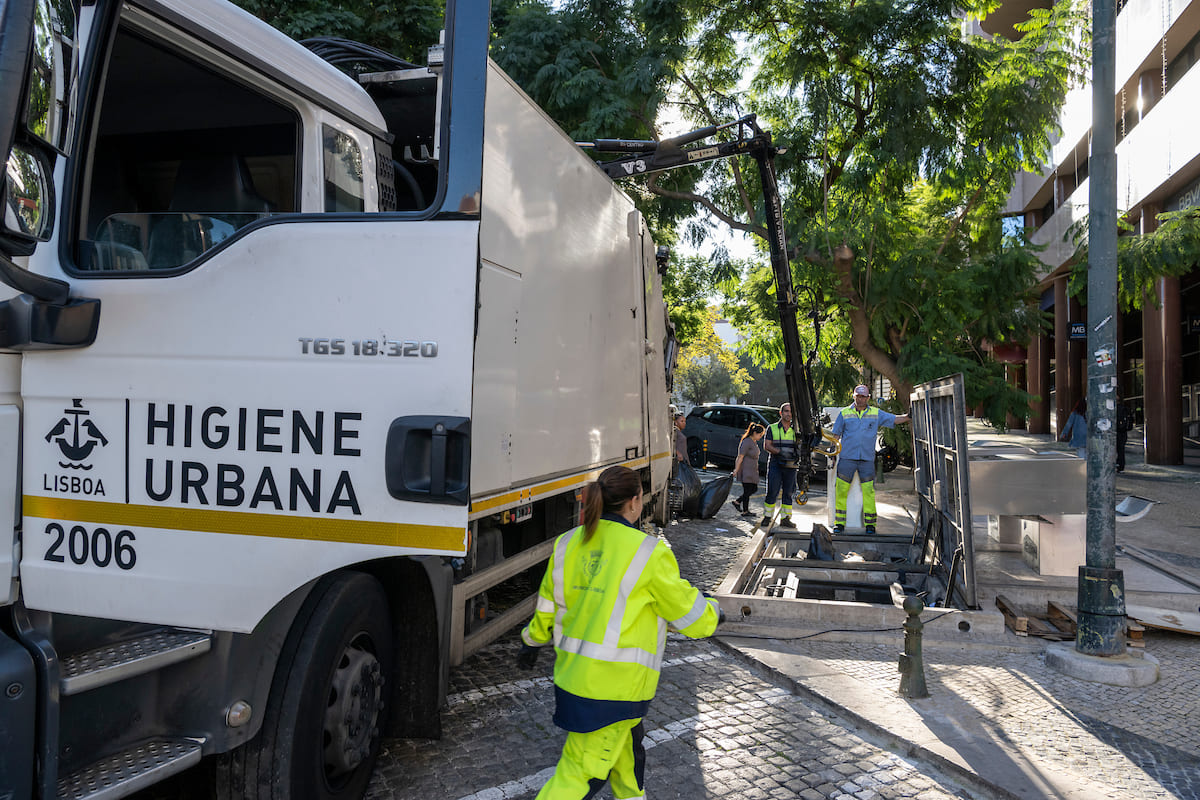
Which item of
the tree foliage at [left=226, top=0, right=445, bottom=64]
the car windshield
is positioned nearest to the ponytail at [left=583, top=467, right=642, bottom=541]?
the tree foliage at [left=226, top=0, right=445, bottom=64]

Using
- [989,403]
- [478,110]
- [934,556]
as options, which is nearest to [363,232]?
[478,110]

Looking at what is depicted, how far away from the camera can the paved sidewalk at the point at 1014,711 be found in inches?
155

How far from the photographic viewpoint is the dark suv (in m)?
19.4

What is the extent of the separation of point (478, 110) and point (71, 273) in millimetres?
1402

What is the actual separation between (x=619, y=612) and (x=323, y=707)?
1.06 m

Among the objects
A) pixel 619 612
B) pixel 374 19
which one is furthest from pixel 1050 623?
pixel 374 19

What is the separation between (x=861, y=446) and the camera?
9344mm

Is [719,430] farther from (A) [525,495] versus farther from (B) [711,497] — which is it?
(A) [525,495]

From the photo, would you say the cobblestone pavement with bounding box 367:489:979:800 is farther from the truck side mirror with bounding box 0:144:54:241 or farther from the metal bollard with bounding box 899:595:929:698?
the truck side mirror with bounding box 0:144:54:241

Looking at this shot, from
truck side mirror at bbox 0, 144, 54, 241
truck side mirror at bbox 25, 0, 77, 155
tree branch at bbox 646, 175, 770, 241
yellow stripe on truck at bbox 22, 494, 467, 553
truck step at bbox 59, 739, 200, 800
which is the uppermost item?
tree branch at bbox 646, 175, 770, 241

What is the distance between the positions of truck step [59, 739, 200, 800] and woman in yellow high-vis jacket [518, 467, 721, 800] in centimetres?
114

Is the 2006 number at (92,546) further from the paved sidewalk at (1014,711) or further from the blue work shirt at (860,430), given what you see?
the blue work shirt at (860,430)

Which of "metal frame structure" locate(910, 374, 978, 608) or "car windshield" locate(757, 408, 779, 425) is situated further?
"car windshield" locate(757, 408, 779, 425)

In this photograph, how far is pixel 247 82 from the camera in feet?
11.1
